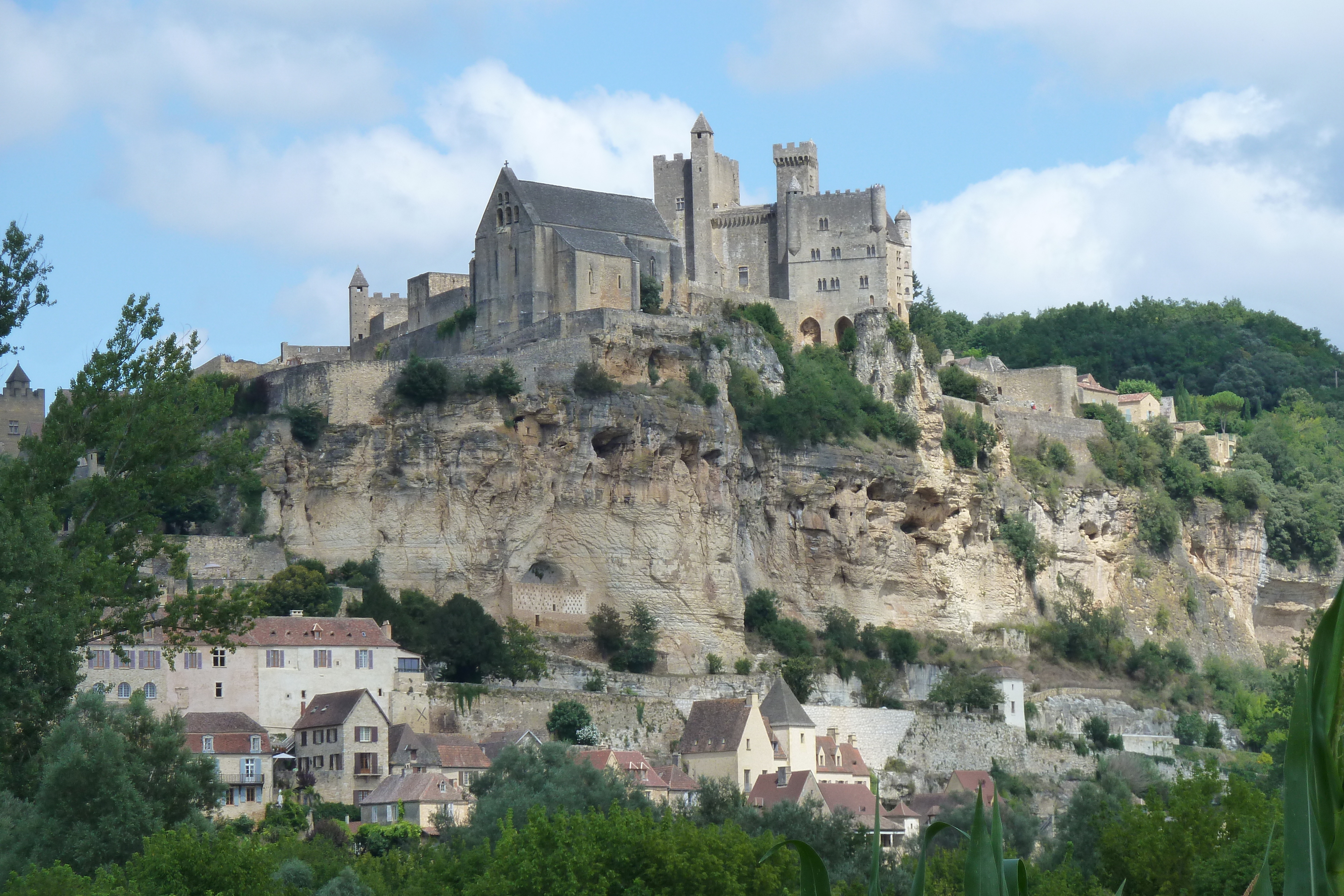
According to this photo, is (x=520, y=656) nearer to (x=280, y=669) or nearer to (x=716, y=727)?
(x=716, y=727)

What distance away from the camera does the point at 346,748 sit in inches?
2066

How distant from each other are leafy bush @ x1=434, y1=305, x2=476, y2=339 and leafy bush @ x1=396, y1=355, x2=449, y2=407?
17.5ft

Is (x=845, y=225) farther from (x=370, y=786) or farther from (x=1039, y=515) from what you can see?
(x=370, y=786)

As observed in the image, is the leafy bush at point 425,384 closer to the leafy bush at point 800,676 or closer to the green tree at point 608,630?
the green tree at point 608,630

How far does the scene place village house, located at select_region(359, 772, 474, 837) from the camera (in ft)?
163

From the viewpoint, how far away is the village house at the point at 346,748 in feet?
172

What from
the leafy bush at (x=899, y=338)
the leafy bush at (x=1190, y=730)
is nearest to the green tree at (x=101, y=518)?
the leafy bush at (x=899, y=338)

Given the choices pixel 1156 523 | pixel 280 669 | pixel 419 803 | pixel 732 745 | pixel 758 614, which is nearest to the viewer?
pixel 419 803

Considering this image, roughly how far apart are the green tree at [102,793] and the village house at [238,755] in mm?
11452

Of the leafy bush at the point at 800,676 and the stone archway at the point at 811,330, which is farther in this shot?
the stone archway at the point at 811,330

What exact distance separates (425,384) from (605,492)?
7.21 m

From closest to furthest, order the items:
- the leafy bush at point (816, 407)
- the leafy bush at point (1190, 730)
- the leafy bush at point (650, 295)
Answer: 1. the leafy bush at point (816, 407)
2. the leafy bush at point (650, 295)
3. the leafy bush at point (1190, 730)

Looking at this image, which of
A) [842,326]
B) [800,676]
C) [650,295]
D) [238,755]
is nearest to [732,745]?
[800,676]

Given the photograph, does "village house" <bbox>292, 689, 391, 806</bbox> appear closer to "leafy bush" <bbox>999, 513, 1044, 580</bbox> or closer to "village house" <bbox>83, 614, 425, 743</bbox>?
"village house" <bbox>83, 614, 425, 743</bbox>
